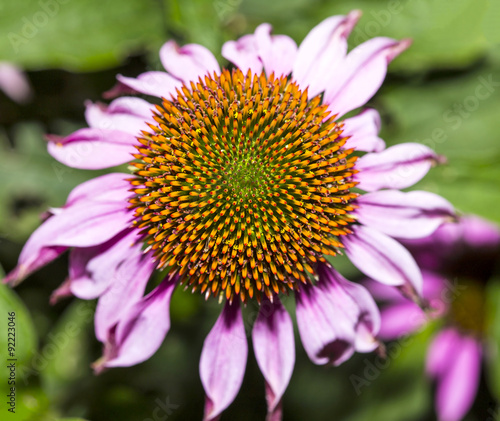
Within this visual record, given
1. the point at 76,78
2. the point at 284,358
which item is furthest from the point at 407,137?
the point at 76,78

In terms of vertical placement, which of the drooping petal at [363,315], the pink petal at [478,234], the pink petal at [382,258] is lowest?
the pink petal at [478,234]

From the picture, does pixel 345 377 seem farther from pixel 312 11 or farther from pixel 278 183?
pixel 312 11

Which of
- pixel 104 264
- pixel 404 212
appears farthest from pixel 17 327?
pixel 404 212

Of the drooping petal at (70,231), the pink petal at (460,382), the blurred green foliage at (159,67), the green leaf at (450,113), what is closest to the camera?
the drooping petal at (70,231)

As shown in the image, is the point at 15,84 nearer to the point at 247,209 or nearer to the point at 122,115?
the point at 122,115

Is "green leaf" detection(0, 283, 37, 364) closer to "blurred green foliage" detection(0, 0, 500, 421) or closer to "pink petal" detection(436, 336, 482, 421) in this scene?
"blurred green foliage" detection(0, 0, 500, 421)

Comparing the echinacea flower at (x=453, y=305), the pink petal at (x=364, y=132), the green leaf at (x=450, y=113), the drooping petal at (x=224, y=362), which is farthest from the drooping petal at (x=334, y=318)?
the echinacea flower at (x=453, y=305)

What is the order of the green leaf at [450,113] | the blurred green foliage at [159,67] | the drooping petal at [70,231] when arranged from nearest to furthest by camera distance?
the drooping petal at [70,231] → the blurred green foliage at [159,67] → the green leaf at [450,113]

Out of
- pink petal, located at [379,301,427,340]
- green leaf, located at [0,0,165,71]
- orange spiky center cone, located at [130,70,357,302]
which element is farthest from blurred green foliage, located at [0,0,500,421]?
orange spiky center cone, located at [130,70,357,302]

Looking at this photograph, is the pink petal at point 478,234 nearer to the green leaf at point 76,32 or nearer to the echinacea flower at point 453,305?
the echinacea flower at point 453,305
